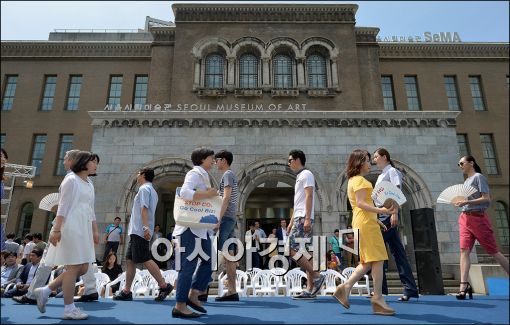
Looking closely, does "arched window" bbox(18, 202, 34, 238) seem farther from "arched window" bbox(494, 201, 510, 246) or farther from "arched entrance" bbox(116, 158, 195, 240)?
"arched window" bbox(494, 201, 510, 246)

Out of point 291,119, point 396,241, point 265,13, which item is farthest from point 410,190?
point 265,13

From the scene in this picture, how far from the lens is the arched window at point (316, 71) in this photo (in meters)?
19.9

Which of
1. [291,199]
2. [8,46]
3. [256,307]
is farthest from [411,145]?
[8,46]

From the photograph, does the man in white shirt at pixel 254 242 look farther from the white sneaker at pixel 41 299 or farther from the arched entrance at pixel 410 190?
the white sneaker at pixel 41 299

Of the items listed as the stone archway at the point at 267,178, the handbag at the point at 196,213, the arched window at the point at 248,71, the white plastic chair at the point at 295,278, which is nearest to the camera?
the handbag at the point at 196,213

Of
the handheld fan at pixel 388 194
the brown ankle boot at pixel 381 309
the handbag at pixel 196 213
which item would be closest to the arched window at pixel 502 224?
the handheld fan at pixel 388 194

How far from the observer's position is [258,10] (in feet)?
68.0

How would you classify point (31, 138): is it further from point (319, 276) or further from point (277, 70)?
point (319, 276)

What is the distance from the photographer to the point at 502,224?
21766mm

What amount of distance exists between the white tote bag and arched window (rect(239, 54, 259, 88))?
52.6ft

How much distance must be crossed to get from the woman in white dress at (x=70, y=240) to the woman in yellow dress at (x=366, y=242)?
325 cm

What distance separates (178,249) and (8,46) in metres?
27.0

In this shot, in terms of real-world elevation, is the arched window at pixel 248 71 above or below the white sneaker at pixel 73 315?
above

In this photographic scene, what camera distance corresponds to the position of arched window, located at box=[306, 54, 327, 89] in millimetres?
19938
